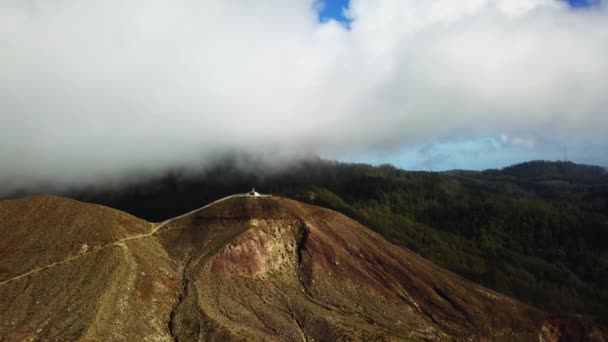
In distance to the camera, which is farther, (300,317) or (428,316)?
(428,316)

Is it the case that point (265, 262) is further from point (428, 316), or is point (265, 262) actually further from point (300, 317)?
point (428, 316)

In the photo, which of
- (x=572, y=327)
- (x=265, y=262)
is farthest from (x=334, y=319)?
(x=572, y=327)

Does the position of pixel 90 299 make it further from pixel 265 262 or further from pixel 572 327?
pixel 572 327

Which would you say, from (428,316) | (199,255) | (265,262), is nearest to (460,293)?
(428,316)

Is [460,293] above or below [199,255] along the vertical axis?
below

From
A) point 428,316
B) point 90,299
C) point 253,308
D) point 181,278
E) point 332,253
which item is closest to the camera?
point 90,299

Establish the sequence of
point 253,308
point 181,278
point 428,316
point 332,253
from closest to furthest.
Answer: point 253,308 < point 181,278 < point 428,316 < point 332,253

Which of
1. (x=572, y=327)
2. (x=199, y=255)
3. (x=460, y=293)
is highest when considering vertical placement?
(x=199, y=255)
